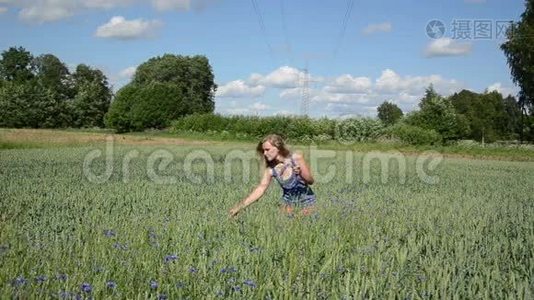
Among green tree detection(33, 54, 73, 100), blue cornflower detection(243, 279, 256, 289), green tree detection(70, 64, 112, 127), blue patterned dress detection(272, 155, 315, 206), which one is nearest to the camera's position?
blue cornflower detection(243, 279, 256, 289)

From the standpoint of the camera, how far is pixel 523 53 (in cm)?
4394

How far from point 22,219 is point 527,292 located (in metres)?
5.10

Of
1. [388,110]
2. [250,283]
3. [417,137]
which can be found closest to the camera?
[250,283]

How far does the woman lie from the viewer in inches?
255

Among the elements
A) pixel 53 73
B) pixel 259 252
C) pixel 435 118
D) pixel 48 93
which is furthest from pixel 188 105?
pixel 259 252

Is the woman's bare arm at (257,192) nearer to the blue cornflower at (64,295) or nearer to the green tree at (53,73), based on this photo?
the blue cornflower at (64,295)

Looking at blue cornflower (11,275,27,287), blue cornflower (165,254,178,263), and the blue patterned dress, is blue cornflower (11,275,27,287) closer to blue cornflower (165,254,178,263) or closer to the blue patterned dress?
blue cornflower (165,254,178,263)

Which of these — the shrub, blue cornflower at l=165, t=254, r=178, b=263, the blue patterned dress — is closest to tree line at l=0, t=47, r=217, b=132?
the shrub

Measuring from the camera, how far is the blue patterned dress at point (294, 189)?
6770 mm

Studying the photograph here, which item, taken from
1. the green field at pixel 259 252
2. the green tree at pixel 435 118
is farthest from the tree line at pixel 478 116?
the green field at pixel 259 252

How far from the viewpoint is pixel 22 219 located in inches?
230

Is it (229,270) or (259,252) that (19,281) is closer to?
(229,270)

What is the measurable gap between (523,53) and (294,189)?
43502 millimetres

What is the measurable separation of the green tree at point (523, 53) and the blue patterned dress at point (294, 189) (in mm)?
42130
